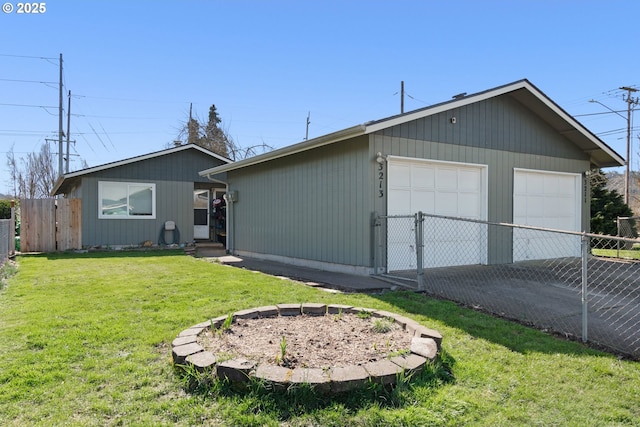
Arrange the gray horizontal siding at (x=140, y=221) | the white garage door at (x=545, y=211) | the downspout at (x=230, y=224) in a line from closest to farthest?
the white garage door at (x=545, y=211), the downspout at (x=230, y=224), the gray horizontal siding at (x=140, y=221)

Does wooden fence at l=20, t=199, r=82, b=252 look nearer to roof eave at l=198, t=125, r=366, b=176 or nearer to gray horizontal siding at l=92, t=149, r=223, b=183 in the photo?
gray horizontal siding at l=92, t=149, r=223, b=183

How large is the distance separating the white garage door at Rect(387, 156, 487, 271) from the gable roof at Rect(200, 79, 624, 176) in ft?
2.95

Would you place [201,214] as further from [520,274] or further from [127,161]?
[520,274]

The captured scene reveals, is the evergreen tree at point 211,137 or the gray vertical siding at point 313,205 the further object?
the evergreen tree at point 211,137

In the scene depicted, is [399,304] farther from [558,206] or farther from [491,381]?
[558,206]

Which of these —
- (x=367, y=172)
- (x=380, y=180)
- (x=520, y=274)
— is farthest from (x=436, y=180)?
(x=520, y=274)

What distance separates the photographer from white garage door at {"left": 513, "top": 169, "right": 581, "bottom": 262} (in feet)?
30.4

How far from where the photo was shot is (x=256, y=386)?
2.60 meters

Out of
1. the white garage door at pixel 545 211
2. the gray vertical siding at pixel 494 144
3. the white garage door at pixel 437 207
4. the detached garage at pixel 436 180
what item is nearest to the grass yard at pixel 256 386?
the white garage door at pixel 437 207

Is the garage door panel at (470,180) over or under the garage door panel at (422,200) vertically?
over

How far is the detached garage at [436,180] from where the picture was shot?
7367 mm

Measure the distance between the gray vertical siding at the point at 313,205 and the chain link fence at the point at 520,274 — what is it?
63 cm

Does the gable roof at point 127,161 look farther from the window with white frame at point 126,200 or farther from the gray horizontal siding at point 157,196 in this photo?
the window with white frame at point 126,200

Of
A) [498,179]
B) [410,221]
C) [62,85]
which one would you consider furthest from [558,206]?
[62,85]
